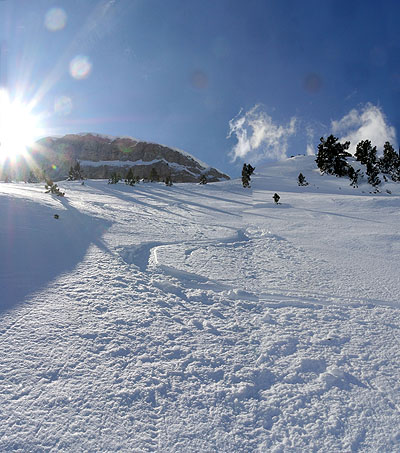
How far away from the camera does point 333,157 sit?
28.3 m

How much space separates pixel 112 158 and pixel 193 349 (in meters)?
97.0

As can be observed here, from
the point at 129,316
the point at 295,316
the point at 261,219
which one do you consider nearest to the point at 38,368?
the point at 129,316

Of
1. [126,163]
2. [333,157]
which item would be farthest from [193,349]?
[126,163]

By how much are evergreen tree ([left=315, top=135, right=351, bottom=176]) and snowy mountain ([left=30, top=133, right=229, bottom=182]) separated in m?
53.5

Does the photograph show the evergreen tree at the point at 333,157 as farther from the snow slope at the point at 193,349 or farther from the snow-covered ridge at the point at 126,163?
the snow-covered ridge at the point at 126,163

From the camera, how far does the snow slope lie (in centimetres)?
150

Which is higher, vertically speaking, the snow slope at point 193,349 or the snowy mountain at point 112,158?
the snowy mountain at point 112,158

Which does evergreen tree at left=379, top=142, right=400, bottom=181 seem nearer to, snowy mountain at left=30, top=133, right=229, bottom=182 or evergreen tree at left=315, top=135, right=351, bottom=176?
evergreen tree at left=315, top=135, right=351, bottom=176

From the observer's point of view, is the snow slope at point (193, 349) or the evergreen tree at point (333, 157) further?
the evergreen tree at point (333, 157)

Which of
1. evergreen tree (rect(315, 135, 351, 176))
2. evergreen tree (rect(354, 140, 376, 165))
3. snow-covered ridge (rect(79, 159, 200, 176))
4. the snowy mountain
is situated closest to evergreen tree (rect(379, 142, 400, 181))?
evergreen tree (rect(354, 140, 376, 165))

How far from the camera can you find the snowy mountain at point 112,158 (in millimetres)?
83875

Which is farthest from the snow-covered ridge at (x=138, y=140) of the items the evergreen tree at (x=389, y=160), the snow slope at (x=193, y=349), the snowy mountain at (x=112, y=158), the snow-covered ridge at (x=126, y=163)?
the snow slope at (x=193, y=349)

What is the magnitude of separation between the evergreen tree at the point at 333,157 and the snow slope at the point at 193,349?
2676 cm

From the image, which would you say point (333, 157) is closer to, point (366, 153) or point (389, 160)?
point (366, 153)
